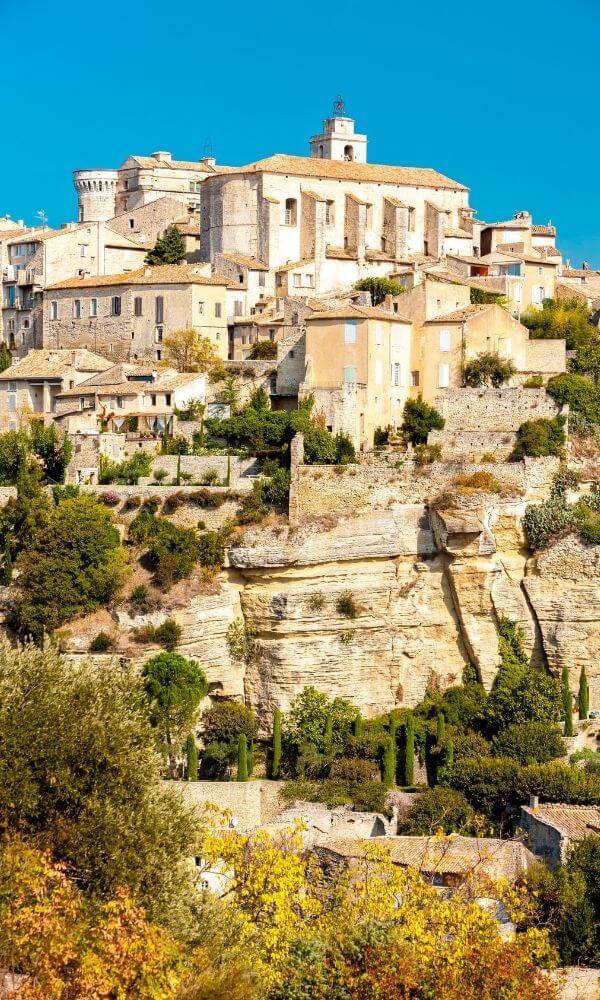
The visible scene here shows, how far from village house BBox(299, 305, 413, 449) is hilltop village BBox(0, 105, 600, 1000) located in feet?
0.27

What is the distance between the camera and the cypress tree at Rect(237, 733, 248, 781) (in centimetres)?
4206

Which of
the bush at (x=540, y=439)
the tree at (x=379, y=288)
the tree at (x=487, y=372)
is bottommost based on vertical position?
the bush at (x=540, y=439)

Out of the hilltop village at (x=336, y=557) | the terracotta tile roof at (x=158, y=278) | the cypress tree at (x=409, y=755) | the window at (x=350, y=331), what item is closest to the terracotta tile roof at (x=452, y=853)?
the hilltop village at (x=336, y=557)

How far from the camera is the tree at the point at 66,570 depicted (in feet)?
147

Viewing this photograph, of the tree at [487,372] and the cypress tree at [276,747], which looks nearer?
the cypress tree at [276,747]

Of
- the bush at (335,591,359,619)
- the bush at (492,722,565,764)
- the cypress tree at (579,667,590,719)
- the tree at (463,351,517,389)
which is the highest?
the tree at (463,351,517,389)

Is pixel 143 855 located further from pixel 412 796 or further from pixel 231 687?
pixel 231 687

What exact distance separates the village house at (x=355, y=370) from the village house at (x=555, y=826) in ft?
47.8

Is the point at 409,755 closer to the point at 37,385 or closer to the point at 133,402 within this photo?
the point at 133,402

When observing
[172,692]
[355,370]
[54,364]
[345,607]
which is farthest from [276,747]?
[54,364]

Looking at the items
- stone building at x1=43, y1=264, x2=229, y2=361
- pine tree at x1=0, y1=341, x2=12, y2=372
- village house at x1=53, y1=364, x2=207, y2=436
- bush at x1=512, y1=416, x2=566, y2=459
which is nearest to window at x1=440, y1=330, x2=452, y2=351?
bush at x1=512, y1=416, x2=566, y2=459

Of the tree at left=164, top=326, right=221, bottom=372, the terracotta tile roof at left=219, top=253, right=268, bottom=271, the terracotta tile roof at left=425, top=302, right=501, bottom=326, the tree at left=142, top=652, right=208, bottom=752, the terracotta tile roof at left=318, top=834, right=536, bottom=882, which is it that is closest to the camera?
the terracotta tile roof at left=318, top=834, right=536, bottom=882

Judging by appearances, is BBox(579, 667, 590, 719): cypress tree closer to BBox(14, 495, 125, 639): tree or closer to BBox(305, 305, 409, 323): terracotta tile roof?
BBox(305, 305, 409, 323): terracotta tile roof

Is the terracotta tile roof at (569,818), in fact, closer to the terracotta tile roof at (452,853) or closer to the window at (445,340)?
the terracotta tile roof at (452,853)
